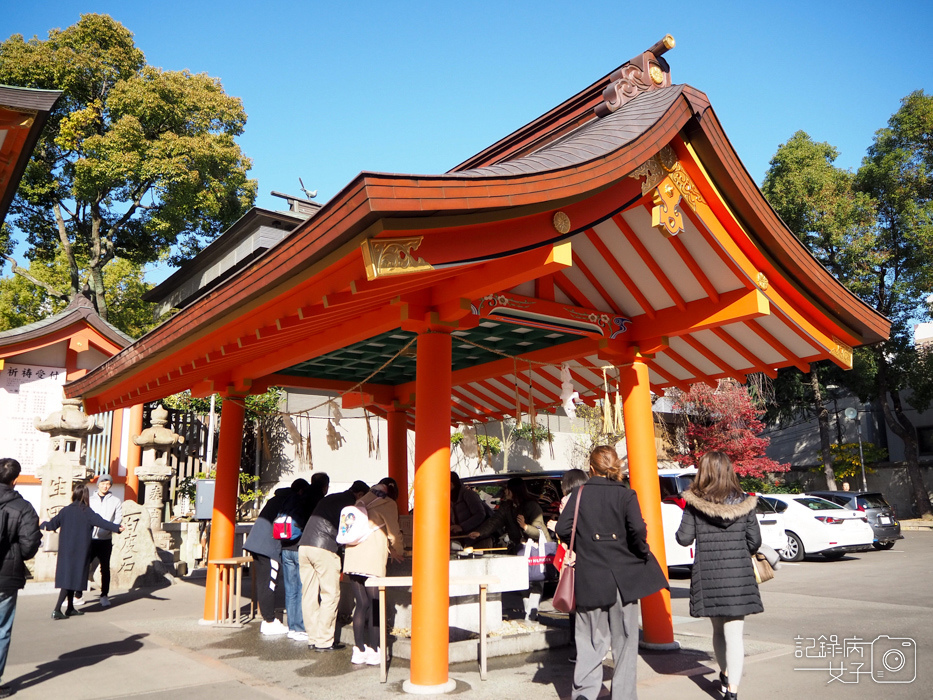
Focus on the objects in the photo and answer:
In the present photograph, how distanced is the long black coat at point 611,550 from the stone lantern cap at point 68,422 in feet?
33.2

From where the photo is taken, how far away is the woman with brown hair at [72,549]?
927 cm

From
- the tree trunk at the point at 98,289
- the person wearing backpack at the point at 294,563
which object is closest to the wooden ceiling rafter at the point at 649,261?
the person wearing backpack at the point at 294,563

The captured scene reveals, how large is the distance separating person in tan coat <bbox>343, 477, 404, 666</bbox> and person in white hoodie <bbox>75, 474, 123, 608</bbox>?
18.7 feet

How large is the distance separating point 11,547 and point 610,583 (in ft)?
15.3

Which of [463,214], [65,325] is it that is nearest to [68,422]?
[65,325]

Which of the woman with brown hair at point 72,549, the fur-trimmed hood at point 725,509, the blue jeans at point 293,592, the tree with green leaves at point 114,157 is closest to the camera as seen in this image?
the fur-trimmed hood at point 725,509

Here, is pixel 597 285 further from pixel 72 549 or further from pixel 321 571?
pixel 72 549

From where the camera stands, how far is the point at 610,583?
4648mm

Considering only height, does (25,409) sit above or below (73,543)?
above

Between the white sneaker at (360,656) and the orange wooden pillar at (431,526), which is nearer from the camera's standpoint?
the orange wooden pillar at (431,526)

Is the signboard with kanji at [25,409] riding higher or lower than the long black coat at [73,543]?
higher

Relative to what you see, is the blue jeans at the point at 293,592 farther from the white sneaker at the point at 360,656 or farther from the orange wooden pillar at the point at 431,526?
the orange wooden pillar at the point at 431,526

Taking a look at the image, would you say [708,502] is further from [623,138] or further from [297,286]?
[297,286]

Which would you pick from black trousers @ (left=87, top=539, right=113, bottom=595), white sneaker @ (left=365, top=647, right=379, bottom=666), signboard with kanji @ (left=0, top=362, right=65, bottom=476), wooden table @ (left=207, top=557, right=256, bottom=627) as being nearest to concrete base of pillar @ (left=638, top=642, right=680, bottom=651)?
white sneaker @ (left=365, top=647, right=379, bottom=666)
